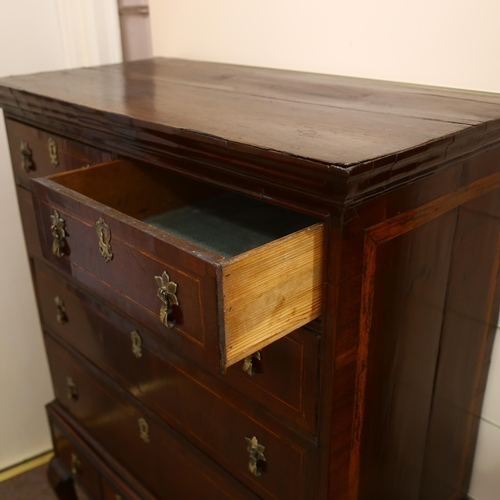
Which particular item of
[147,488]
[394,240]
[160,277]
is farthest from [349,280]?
[147,488]

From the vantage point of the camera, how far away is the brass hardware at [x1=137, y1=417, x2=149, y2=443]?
3.84ft

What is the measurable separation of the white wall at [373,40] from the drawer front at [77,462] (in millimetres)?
887

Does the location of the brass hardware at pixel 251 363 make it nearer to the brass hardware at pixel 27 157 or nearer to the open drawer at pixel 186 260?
the open drawer at pixel 186 260

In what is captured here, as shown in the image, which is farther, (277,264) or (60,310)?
(60,310)

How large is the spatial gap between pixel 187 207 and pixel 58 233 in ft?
0.89

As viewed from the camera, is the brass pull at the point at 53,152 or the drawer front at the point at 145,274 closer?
the drawer front at the point at 145,274

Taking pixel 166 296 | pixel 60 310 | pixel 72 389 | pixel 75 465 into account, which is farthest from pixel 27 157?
pixel 75 465

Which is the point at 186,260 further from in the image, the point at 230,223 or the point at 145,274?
the point at 230,223

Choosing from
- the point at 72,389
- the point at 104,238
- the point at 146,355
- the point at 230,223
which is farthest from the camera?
the point at 72,389

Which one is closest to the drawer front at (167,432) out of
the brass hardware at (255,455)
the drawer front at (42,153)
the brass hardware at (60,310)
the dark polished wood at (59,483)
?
the brass hardware at (255,455)

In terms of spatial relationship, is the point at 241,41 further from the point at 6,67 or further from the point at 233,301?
the point at 233,301

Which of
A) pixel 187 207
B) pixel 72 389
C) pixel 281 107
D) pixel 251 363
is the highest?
pixel 281 107

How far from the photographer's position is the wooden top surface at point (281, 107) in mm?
659

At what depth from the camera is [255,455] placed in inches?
34.7
